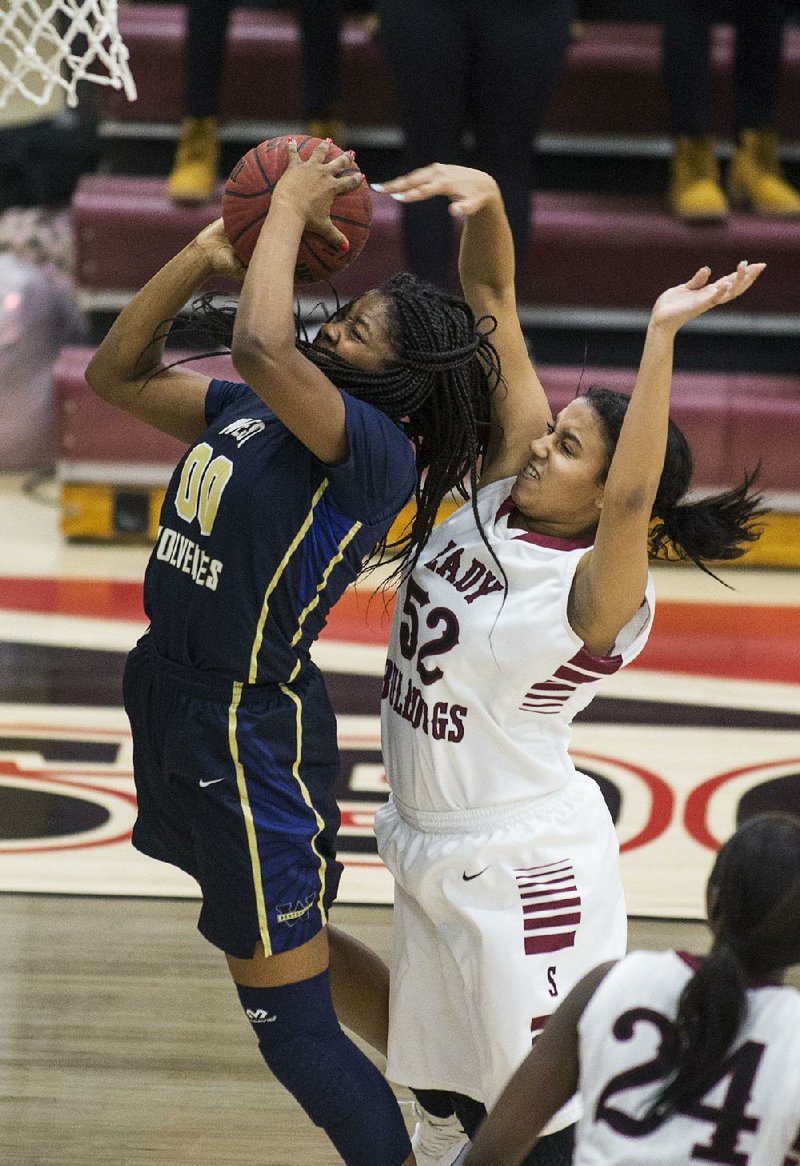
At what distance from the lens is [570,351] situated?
6.79m

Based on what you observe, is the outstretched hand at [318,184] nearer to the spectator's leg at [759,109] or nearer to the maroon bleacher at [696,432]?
the maroon bleacher at [696,432]

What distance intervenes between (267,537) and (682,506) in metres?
0.61

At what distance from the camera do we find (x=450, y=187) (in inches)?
98.7

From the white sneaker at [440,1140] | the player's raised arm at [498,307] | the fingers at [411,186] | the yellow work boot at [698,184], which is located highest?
the fingers at [411,186]

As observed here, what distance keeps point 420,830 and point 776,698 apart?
8.56 ft

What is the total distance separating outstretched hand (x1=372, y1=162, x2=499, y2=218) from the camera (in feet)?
8.07

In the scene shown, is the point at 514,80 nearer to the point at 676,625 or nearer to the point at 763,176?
the point at 763,176

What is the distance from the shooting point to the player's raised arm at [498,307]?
101 inches

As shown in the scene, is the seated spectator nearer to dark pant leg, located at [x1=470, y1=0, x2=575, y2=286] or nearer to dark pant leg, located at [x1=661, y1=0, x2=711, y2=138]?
dark pant leg, located at [x1=661, y1=0, x2=711, y2=138]

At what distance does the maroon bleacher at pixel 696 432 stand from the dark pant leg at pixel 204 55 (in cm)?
105

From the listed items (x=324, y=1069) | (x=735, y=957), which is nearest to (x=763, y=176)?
(x=324, y=1069)

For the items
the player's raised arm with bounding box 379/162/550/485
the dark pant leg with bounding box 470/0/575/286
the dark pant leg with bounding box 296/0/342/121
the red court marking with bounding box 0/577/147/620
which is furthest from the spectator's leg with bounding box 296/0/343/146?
the player's raised arm with bounding box 379/162/550/485

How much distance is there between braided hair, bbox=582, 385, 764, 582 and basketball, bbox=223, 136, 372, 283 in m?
0.41

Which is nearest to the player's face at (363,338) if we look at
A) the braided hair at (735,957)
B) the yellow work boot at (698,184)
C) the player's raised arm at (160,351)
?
the player's raised arm at (160,351)
